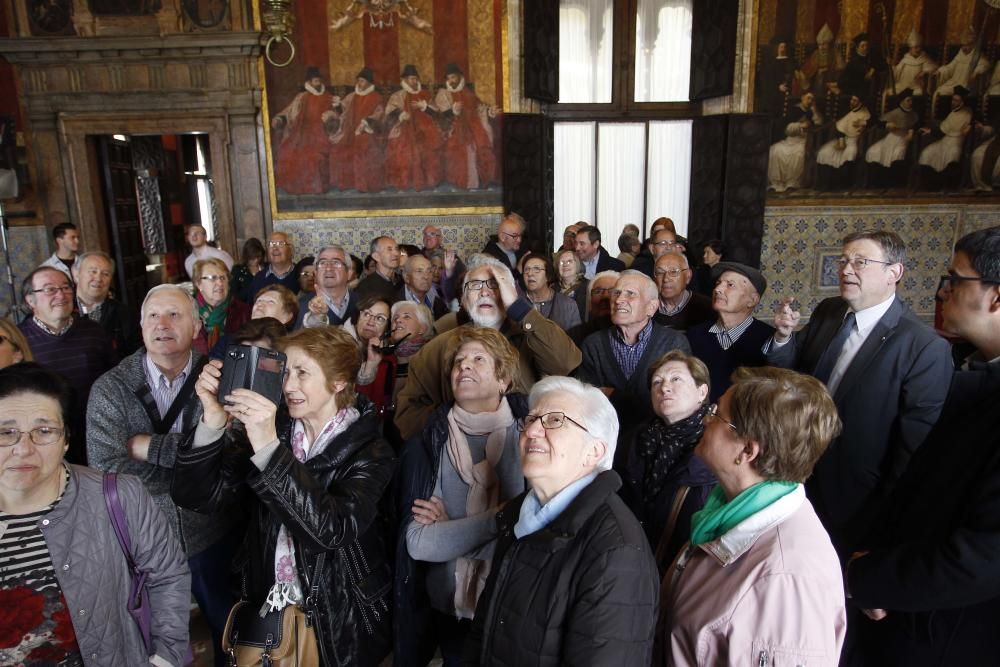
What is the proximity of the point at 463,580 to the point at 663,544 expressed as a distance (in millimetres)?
800

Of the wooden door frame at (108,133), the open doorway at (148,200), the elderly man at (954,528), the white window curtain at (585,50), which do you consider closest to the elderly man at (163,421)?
the elderly man at (954,528)

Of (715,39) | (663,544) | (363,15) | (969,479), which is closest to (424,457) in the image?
(663,544)

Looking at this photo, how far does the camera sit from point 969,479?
177 centimetres

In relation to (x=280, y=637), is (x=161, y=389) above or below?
above

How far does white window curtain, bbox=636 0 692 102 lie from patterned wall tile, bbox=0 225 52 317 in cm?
1020

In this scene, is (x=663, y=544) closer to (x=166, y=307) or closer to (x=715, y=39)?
(x=166, y=307)

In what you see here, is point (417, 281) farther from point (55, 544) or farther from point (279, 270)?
point (55, 544)

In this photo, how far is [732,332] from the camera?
158 inches

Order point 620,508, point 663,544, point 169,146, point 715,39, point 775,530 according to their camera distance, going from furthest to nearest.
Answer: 1. point 169,146
2. point 715,39
3. point 663,544
4. point 620,508
5. point 775,530

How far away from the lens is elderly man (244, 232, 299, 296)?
22.2 ft

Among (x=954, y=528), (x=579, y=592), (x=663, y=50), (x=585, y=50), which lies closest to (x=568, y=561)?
(x=579, y=592)

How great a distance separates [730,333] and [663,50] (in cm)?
857

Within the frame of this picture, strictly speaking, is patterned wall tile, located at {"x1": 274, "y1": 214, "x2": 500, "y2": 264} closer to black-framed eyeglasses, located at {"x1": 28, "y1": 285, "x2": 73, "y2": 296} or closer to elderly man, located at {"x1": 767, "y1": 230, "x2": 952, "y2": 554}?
black-framed eyeglasses, located at {"x1": 28, "y1": 285, "x2": 73, "y2": 296}

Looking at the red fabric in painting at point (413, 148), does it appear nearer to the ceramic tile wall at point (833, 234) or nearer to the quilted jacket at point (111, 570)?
the ceramic tile wall at point (833, 234)
